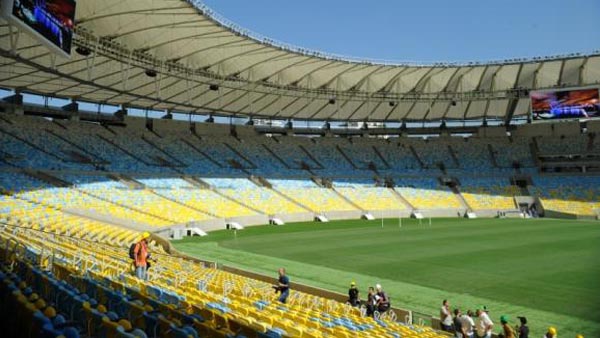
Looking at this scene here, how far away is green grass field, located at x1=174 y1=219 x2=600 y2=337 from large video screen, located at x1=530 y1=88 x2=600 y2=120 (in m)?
15.0

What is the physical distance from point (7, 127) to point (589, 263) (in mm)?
42959

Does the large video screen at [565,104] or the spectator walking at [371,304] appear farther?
the large video screen at [565,104]

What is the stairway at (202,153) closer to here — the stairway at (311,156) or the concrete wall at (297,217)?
the concrete wall at (297,217)

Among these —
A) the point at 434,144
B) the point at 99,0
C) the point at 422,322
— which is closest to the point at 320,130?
the point at 434,144

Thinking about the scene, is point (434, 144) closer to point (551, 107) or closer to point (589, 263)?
point (551, 107)

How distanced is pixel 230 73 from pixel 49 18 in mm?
21759

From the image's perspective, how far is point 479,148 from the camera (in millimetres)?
62250

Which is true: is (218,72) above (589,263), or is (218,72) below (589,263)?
above

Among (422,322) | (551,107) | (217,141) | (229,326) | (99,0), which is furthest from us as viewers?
(217,141)

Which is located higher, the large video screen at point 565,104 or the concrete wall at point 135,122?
the large video screen at point 565,104

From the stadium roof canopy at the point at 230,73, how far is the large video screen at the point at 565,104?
8.62ft

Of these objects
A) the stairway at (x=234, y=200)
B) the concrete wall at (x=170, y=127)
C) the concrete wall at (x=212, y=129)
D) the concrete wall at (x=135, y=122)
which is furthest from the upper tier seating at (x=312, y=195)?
the concrete wall at (x=135, y=122)

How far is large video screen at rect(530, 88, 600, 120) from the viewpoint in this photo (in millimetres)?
45688

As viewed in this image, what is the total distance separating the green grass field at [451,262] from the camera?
14258 mm
